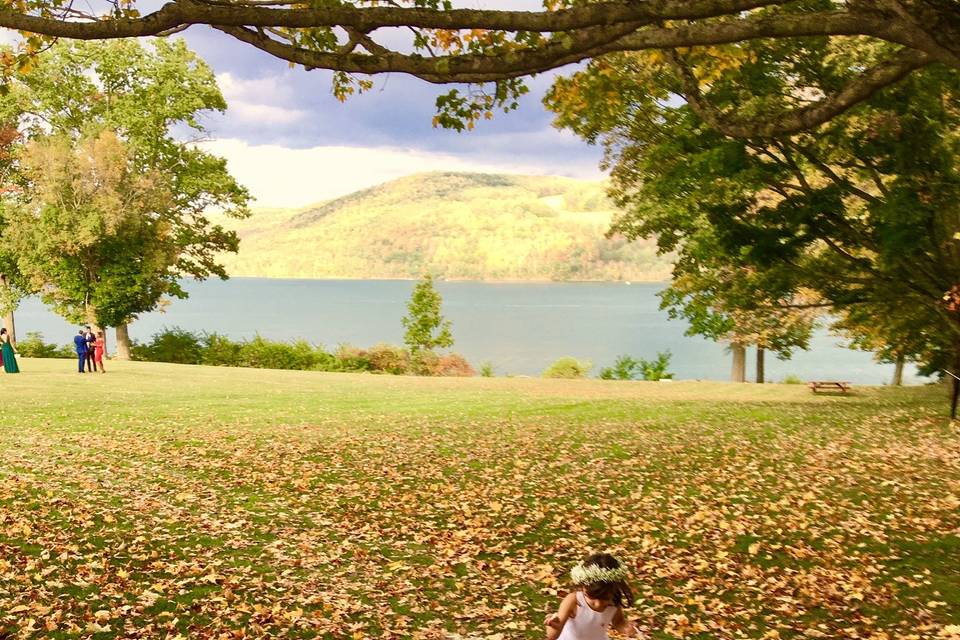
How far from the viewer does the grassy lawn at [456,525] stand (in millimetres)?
7547

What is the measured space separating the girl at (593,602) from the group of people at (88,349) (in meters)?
31.1

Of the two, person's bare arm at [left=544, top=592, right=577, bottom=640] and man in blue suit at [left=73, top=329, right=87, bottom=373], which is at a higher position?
man in blue suit at [left=73, top=329, right=87, bottom=373]

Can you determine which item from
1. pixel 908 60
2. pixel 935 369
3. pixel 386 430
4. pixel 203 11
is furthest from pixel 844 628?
pixel 935 369

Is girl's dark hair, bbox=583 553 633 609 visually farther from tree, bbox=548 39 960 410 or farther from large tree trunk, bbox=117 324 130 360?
large tree trunk, bbox=117 324 130 360

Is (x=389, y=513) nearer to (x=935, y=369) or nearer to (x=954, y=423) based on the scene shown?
(x=954, y=423)

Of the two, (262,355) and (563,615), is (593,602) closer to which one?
(563,615)

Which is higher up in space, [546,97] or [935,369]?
[546,97]

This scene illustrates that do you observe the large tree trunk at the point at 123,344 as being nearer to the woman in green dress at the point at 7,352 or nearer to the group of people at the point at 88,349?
the group of people at the point at 88,349

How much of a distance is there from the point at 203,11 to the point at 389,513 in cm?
688

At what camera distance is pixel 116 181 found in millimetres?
41094

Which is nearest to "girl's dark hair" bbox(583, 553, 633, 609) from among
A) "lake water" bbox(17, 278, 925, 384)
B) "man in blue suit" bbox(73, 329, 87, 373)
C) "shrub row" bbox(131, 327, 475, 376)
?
"man in blue suit" bbox(73, 329, 87, 373)

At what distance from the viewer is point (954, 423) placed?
19.1 m

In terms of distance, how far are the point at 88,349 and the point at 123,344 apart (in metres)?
13.2

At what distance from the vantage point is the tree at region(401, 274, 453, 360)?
5444 centimetres
